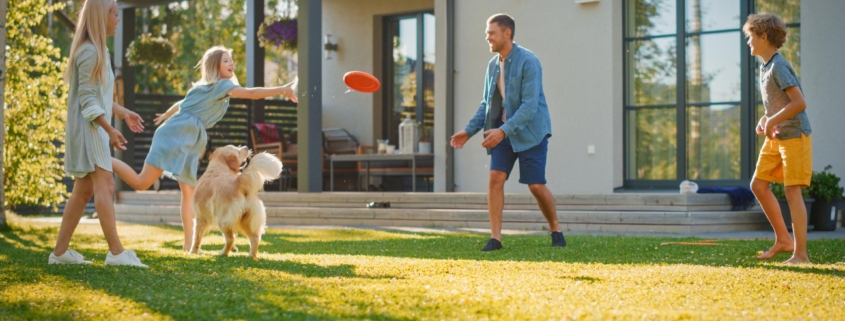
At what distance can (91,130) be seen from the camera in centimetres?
480

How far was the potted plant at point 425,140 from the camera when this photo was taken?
12266mm

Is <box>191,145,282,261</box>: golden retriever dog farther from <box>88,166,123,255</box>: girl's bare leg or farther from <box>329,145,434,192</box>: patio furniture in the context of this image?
<box>329,145,434,192</box>: patio furniture

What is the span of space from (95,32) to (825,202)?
22.3 ft

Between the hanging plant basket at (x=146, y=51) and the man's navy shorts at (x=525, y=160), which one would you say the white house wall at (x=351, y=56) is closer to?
the hanging plant basket at (x=146, y=51)

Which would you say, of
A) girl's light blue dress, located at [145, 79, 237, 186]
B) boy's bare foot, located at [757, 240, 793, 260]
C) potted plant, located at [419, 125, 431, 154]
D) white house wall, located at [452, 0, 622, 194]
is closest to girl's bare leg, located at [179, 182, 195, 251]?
girl's light blue dress, located at [145, 79, 237, 186]

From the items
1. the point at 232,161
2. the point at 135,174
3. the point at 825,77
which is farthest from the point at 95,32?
the point at 825,77

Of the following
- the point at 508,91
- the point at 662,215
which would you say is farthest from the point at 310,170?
the point at 508,91

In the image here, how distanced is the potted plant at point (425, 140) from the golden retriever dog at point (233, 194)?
6.90 m

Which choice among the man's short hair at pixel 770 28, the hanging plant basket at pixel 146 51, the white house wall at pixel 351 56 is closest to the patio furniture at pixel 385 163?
the white house wall at pixel 351 56

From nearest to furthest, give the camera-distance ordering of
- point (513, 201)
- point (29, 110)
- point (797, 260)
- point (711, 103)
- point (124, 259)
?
1. point (124, 259)
2. point (797, 260)
3. point (513, 201)
4. point (29, 110)
5. point (711, 103)

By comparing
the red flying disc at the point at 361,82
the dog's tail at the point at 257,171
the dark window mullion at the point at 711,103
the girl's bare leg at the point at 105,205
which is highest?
the dark window mullion at the point at 711,103

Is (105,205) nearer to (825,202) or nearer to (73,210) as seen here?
(73,210)

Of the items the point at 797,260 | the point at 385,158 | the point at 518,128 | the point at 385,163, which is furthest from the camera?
the point at 385,163

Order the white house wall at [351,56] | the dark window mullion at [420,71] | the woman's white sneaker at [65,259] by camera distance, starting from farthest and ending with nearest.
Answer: the white house wall at [351,56], the dark window mullion at [420,71], the woman's white sneaker at [65,259]
